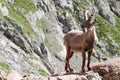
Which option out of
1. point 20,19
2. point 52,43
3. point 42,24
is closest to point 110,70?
point 20,19

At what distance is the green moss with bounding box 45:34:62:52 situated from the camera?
14888cm

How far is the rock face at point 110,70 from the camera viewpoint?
23578 mm

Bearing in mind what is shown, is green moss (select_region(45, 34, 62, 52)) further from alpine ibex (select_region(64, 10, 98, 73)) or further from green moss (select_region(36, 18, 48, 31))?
alpine ibex (select_region(64, 10, 98, 73))

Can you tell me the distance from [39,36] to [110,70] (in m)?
119

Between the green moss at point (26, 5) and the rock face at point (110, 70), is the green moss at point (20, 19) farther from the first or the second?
the rock face at point (110, 70)

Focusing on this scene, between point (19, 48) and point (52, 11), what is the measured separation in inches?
2375

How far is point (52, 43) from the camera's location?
503ft

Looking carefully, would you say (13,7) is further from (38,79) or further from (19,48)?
(38,79)

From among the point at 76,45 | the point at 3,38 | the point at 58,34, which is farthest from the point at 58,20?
the point at 76,45

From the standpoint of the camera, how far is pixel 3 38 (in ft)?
377

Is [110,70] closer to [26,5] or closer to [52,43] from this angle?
[52,43]

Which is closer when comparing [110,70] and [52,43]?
[110,70]

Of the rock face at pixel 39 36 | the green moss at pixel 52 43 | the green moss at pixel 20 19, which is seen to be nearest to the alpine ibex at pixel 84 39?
the rock face at pixel 39 36

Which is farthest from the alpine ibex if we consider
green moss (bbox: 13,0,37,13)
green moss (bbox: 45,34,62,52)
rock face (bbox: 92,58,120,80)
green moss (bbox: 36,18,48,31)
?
green moss (bbox: 36,18,48,31)
